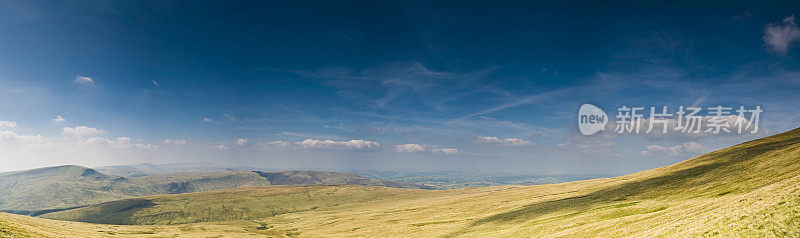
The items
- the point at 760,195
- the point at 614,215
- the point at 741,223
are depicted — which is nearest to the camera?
the point at 741,223

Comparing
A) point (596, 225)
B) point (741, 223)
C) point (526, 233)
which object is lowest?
point (526, 233)

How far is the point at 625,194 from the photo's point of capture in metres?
98.7

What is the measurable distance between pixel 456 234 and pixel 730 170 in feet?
260

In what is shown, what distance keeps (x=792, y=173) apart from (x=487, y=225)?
66346 mm

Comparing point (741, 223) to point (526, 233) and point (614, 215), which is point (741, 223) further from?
point (526, 233)

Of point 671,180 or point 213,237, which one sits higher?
point 671,180

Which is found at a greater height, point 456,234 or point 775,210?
point 775,210

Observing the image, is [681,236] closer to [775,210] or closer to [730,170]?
[775,210]

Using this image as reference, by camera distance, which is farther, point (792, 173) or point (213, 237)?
point (213, 237)

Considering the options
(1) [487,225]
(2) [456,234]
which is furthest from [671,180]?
(2) [456,234]

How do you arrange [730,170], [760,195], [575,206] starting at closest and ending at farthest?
[760,195] < [730,170] < [575,206]

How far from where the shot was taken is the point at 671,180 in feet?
322

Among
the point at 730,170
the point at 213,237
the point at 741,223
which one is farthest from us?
the point at 213,237

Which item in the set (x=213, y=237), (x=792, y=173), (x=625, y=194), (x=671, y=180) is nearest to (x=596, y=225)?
(x=792, y=173)
